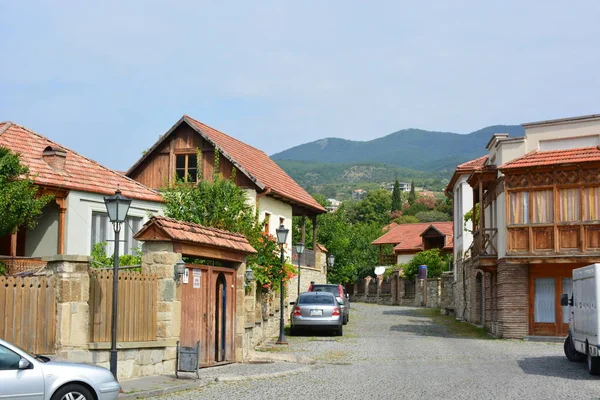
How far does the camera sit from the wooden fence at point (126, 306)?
47.2 feet

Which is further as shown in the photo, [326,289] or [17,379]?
[326,289]

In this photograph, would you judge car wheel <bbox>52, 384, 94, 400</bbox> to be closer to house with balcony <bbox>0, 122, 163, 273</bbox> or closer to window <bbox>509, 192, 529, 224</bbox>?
house with balcony <bbox>0, 122, 163, 273</bbox>

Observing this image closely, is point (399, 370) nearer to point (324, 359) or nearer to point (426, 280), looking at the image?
point (324, 359)

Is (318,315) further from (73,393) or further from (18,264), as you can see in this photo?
(73,393)

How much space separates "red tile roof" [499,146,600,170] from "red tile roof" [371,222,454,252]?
115 feet

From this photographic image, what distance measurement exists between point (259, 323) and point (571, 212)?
10.9 metres

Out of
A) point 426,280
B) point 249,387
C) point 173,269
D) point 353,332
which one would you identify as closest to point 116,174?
point 353,332

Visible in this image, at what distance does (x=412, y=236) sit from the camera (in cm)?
7031

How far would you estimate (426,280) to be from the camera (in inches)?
2108

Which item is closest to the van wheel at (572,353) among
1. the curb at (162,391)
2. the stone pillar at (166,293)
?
the curb at (162,391)

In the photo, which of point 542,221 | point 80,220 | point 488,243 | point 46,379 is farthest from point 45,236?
point 542,221

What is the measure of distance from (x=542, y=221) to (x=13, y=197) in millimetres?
16803

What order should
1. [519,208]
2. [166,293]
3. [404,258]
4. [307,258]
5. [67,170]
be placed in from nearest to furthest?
1. [166,293]
2. [67,170]
3. [519,208]
4. [307,258]
5. [404,258]

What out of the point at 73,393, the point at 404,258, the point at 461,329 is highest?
the point at 404,258
